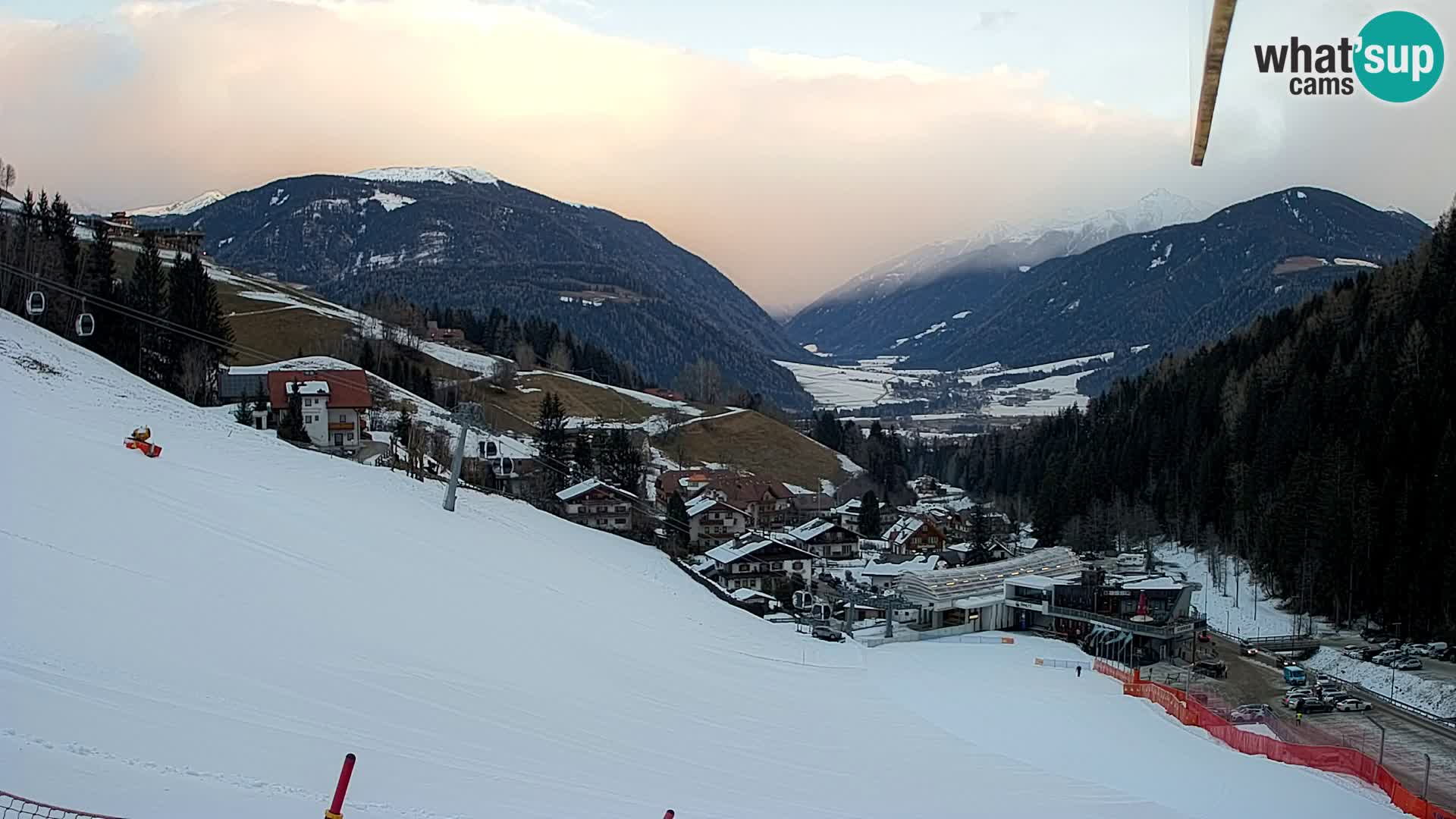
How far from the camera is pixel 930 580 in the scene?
43688 millimetres

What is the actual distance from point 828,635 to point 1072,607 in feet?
41.4

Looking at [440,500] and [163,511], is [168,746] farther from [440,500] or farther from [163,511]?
[440,500]

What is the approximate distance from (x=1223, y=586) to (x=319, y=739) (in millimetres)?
47343

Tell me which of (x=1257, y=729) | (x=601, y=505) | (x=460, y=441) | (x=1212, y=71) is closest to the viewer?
(x=1212, y=71)

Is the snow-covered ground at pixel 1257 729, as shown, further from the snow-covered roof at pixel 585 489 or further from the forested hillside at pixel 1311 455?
the snow-covered roof at pixel 585 489

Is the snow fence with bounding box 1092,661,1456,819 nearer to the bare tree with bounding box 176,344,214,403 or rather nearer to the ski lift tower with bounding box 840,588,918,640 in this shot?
the ski lift tower with bounding box 840,588,918,640

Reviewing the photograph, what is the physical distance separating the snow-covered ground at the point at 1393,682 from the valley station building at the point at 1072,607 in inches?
186

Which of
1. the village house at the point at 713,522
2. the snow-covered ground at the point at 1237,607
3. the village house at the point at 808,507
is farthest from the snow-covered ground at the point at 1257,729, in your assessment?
the village house at the point at 808,507

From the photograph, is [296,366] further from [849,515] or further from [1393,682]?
[1393,682]

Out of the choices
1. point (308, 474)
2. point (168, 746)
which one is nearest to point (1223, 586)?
point (308, 474)

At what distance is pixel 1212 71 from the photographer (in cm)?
1947

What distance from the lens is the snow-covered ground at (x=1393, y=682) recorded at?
87.8ft

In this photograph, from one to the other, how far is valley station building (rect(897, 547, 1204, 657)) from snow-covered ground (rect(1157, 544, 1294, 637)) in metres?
1.79

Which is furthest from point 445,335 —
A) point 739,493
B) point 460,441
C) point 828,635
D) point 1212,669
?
point 1212,669
